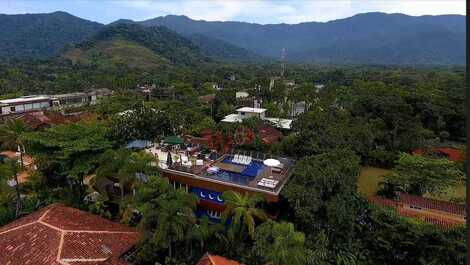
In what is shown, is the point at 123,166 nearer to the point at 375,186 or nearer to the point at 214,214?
the point at 214,214

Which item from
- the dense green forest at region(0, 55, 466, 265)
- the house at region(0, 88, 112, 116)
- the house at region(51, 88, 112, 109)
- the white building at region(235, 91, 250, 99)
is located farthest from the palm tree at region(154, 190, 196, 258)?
the house at region(51, 88, 112, 109)

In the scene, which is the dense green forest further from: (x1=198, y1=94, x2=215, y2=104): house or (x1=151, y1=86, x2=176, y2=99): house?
(x1=151, y1=86, x2=176, y2=99): house

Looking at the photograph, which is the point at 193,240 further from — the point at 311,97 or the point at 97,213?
the point at 311,97

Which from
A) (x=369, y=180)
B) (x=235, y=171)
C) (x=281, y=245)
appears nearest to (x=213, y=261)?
(x=281, y=245)

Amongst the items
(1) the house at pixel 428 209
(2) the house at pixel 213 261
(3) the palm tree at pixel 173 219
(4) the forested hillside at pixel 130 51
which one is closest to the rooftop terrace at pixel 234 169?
(3) the palm tree at pixel 173 219

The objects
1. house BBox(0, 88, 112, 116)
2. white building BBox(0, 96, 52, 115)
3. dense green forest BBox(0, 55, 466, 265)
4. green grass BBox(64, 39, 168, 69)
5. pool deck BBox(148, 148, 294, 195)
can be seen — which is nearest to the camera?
dense green forest BBox(0, 55, 466, 265)

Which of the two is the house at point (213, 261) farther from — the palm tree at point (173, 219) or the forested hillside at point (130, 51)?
the forested hillside at point (130, 51)
